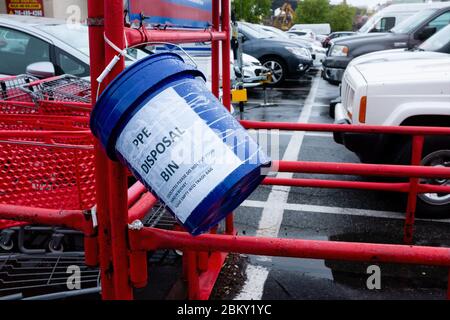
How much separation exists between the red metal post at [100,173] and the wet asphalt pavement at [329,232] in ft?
5.03

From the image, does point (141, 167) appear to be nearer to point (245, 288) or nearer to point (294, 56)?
point (245, 288)

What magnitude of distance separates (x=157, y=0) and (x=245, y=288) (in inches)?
78.2

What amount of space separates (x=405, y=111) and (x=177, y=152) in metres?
3.23

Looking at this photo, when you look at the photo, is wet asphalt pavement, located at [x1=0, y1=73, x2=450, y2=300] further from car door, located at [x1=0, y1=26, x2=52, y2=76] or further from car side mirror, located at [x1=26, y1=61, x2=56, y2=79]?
car door, located at [x1=0, y1=26, x2=52, y2=76]

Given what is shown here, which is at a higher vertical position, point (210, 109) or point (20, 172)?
point (210, 109)

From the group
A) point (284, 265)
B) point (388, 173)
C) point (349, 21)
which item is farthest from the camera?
point (349, 21)

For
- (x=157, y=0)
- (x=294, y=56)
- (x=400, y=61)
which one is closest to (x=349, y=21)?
(x=294, y=56)

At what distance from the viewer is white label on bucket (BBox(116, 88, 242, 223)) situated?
47.1 inches

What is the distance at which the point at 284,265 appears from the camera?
11.1ft

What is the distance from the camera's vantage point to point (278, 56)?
12430 mm

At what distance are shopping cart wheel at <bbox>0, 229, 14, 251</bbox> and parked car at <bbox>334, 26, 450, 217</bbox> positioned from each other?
289 centimetres

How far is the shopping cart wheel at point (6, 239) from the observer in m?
3.02

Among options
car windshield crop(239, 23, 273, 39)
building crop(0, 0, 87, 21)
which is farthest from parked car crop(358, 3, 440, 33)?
building crop(0, 0, 87, 21)

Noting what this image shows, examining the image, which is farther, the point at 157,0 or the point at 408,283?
the point at 408,283
